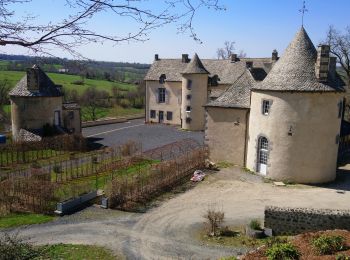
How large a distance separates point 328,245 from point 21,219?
1385 cm

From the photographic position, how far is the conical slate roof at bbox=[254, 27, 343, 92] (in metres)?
24.3

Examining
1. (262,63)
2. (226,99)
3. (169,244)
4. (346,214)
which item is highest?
(262,63)

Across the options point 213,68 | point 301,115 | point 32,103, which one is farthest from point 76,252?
point 213,68

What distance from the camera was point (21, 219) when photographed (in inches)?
719

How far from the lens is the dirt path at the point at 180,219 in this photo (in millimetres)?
15695

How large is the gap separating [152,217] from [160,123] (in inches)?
1305

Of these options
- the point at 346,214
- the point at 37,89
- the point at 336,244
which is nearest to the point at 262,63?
the point at 37,89

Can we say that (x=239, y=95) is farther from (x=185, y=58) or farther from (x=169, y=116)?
(x=185, y=58)

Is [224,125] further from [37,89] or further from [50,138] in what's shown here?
[37,89]

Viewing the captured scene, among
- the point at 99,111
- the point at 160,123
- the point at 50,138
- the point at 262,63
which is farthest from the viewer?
the point at 99,111

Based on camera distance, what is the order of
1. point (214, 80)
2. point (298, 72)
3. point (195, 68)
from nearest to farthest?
point (298, 72) → point (195, 68) → point (214, 80)

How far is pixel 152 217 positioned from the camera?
19109 millimetres

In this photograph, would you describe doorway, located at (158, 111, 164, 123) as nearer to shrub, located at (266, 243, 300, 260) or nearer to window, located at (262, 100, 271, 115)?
window, located at (262, 100, 271, 115)

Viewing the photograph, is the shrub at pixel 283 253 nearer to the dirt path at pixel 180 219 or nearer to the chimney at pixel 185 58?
the dirt path at pixel 180 219
